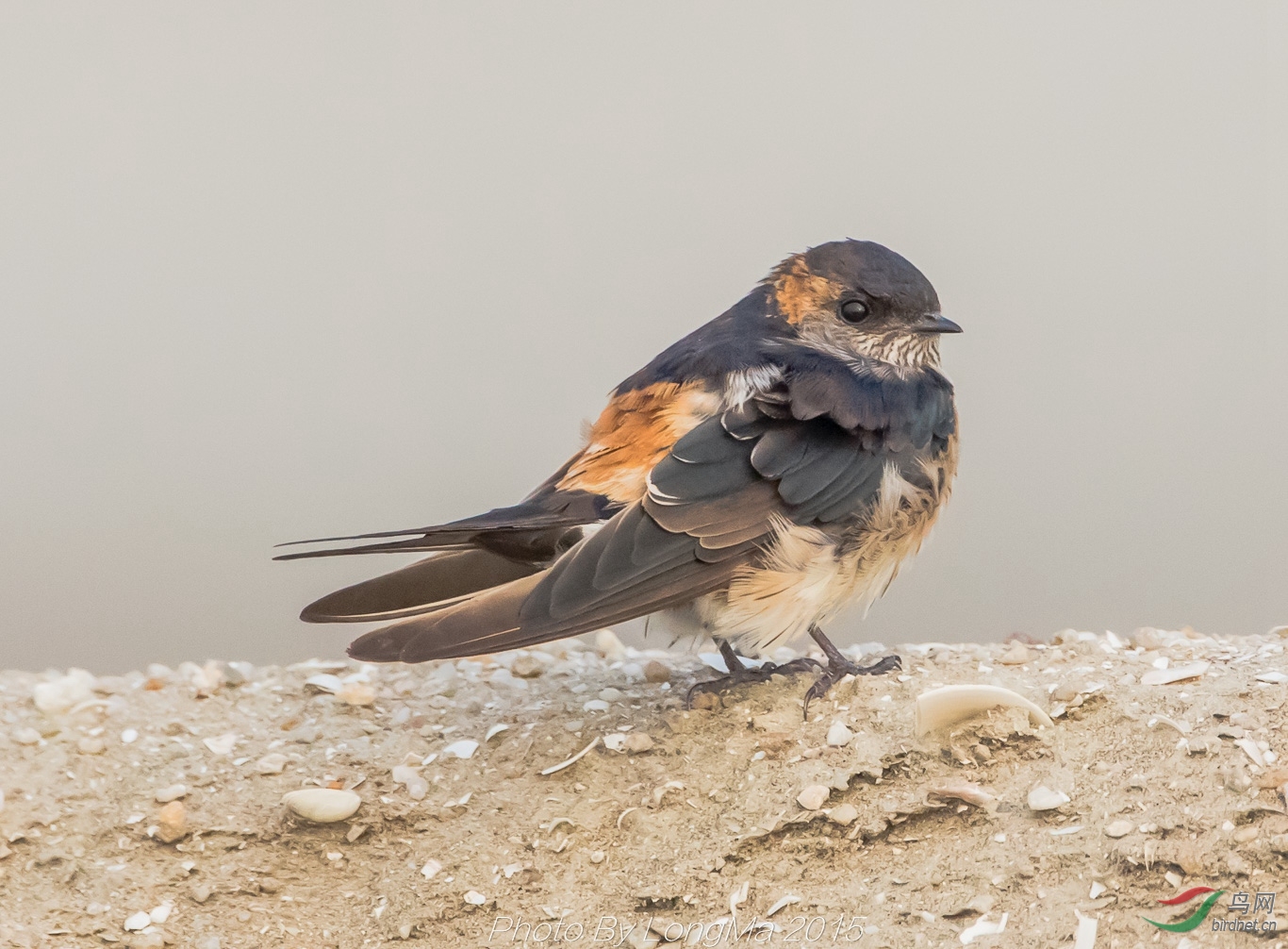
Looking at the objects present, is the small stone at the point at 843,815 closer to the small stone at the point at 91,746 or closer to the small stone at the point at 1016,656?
the small stone at the point at 1016,656

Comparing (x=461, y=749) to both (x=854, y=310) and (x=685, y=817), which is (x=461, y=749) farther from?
(x=854, y=310)

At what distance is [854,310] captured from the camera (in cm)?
288

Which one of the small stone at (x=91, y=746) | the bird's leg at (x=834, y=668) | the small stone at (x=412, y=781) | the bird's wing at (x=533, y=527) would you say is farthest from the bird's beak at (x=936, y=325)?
the small stone at (x=91, y=746)

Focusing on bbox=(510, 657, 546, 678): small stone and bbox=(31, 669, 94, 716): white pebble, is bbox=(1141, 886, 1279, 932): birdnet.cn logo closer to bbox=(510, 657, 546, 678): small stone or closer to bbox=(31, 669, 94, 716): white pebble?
bbox=(510, 657, 546, 678): small stone

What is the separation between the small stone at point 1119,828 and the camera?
2139 millimetres

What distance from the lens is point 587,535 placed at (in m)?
2.33

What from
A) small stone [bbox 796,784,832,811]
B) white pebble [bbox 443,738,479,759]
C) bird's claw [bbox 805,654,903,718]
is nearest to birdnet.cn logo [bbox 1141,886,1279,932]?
small stone [bbox 796,784,832,811]

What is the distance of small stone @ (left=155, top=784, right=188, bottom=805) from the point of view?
99.3 inches

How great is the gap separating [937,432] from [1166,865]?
3.39 feet

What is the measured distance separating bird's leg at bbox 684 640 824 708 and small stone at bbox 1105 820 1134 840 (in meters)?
0.73

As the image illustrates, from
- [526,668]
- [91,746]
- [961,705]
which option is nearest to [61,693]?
[91,746]

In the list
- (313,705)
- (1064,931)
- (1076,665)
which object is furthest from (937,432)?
(313,705)

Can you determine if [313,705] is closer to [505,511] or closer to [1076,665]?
[505,511]

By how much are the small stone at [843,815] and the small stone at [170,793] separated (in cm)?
137
